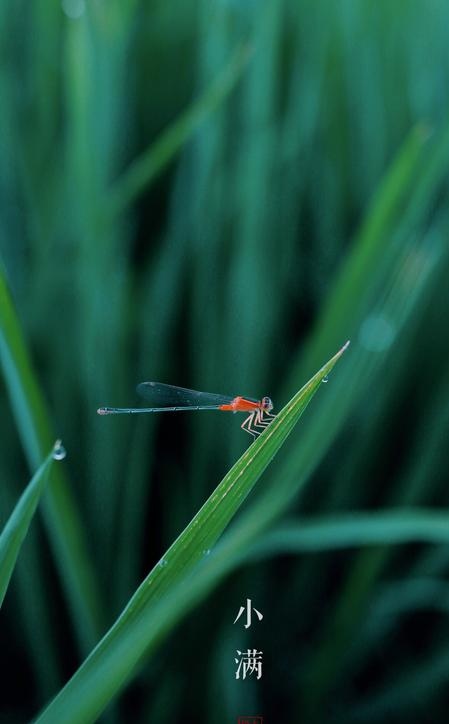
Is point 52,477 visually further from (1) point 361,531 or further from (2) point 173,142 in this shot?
(2) point 173,142

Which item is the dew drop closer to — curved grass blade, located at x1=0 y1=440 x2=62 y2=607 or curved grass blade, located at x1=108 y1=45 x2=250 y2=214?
curved grass blade, located at x1=0 y1=440 x2=62 y2=607

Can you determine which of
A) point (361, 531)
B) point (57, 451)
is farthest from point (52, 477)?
point (361, 531)

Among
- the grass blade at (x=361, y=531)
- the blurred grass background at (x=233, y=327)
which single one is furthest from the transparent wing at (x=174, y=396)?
the grass blade at (x=361, y=531)

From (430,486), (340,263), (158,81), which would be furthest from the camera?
(158,81)

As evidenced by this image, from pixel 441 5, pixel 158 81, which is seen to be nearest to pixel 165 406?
pixel 158 81

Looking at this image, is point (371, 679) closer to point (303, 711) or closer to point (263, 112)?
point (303, 711)

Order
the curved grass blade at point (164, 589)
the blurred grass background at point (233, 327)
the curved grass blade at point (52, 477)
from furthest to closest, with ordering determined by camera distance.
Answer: the blurred grass background at point (233, 327), the curved grass blade at point (52, 477), the curved grass blade at point (164, 589)

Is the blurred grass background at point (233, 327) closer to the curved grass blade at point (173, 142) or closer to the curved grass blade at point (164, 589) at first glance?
the curved grass blade at point (173, 142)
